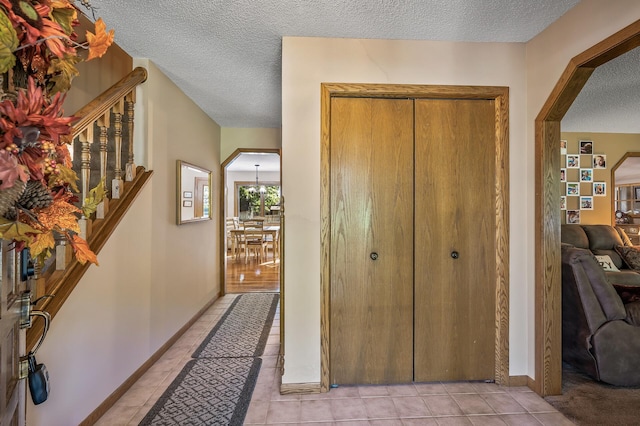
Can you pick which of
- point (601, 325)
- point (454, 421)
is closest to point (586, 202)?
point (601, 325)

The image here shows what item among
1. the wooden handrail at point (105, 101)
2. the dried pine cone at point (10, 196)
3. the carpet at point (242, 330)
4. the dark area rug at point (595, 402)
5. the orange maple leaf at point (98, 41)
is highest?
the wooden handrail at point (105, 101)

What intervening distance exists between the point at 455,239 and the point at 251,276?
13.7 feet

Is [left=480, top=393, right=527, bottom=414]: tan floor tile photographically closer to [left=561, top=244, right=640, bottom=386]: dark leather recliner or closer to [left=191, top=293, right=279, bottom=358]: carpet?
[left=561, top=244, right=640, bottom=386]: dark leather recliner

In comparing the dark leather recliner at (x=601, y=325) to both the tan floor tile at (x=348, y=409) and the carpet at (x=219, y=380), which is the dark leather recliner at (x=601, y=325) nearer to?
the tan floor tile at (x=348, y=409)

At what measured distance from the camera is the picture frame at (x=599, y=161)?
4621 mm

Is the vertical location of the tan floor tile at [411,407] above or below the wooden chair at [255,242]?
below

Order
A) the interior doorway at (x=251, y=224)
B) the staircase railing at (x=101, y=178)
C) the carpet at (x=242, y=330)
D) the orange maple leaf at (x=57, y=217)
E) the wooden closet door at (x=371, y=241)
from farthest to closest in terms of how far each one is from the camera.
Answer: the interior doorway at (x=251, y=224), the carpet at (x=242, y=330), the wooden closet door at (x=371, y=241), the staircase railing at (x=101, y=178), the orange maple leaf at (x=57, y=217)

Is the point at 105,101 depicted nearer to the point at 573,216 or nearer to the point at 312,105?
the point at 312,105

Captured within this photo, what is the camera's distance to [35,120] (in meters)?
0.57

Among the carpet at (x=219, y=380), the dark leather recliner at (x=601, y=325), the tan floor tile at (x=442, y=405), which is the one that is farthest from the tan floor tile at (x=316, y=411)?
the dark leather recliner at (x=601, y=325)

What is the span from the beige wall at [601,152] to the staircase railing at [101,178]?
18.3 ft

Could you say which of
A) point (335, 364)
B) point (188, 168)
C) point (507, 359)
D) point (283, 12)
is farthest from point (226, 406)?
point (283, 12)

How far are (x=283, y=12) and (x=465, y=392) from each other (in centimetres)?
276

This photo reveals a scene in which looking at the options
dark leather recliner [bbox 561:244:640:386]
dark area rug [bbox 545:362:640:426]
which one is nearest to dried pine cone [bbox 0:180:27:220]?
dark area rug [bbox 545:362:640:426]
